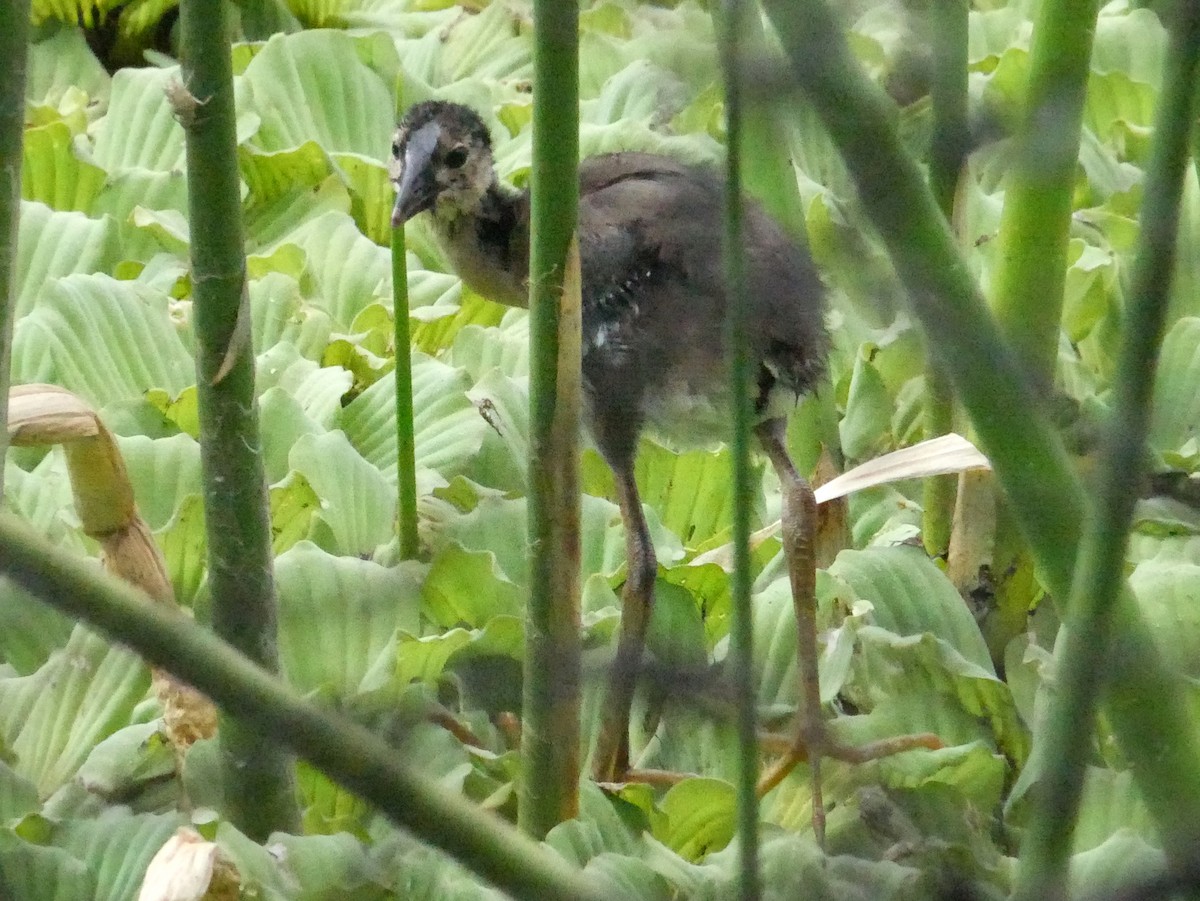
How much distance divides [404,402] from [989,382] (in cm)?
79

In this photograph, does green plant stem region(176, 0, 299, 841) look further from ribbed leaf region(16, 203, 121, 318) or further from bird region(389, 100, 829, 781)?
ribbed leaf region(16, 203, 121, 318)

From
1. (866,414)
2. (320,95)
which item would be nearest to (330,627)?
(866,414)

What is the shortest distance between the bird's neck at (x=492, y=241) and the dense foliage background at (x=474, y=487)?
0.14 metres

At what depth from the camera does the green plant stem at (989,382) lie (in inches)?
19.3

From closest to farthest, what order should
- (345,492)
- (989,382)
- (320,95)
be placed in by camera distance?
(989,382) → (345,492) → (320,95)

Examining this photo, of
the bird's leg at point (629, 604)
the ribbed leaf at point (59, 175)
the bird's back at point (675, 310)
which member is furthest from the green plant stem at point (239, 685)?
the ribbed leaf at point (59, 175)

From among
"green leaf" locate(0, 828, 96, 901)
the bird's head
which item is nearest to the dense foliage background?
"green leaf" locate(0, 828, 96, 901)

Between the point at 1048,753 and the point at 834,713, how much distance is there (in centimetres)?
96

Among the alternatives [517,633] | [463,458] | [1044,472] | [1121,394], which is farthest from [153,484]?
[1121,394]

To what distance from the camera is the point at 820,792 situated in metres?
1.20

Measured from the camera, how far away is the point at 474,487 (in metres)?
1.63

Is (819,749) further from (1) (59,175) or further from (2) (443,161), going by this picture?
(1) (59,175)

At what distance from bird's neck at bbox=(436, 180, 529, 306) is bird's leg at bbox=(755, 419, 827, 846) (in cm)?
32

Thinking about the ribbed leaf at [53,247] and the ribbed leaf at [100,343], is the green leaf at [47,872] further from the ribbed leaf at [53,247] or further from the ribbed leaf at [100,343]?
the ribbed leaf at [53,247]
